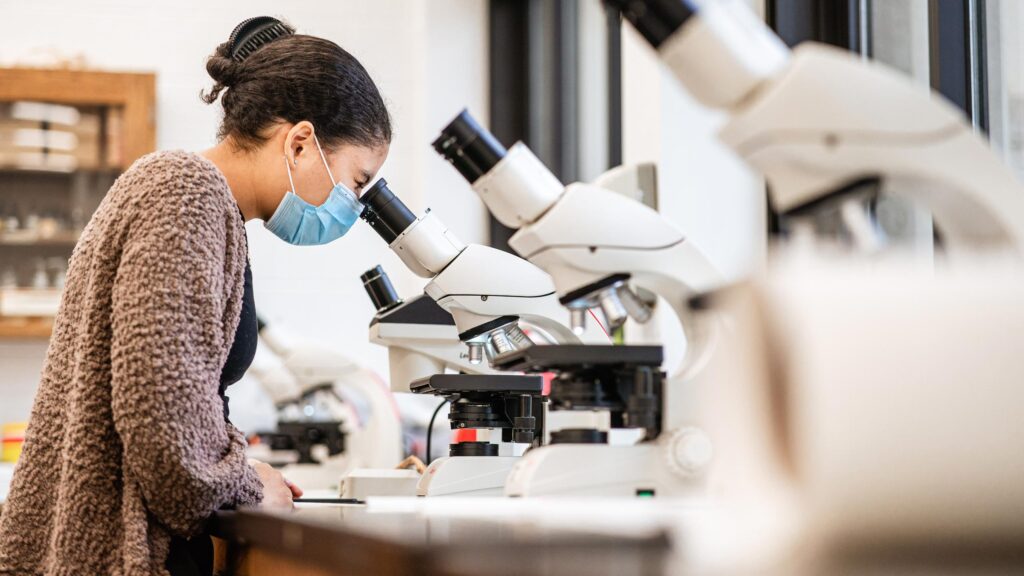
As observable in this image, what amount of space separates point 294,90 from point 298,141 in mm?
79

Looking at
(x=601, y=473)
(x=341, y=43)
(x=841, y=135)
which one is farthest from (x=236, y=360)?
(x=341, y=43)

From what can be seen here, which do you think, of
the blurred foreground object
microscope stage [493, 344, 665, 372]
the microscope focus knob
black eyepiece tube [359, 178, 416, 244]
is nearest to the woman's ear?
black eyepiece tube [359, 178, 416, 244]

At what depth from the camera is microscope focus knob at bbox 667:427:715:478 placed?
1.31 m

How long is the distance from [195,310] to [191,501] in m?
0.23

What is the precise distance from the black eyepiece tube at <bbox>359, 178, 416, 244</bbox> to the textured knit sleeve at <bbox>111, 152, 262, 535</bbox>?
441 mm

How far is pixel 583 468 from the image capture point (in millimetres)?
1294

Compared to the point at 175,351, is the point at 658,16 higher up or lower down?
higher up

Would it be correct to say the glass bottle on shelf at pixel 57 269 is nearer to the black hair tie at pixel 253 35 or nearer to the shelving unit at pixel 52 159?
the shelving unit at pixel 52 159

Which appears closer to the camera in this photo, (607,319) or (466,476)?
(607,319)

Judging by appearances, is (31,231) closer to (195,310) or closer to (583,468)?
(195,310)

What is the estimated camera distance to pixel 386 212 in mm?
2031

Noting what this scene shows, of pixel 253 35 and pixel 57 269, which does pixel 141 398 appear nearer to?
pixel 253 35

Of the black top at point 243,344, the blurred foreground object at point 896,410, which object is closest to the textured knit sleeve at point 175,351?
the black top at point 243,344

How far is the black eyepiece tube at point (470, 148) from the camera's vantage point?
141cm
